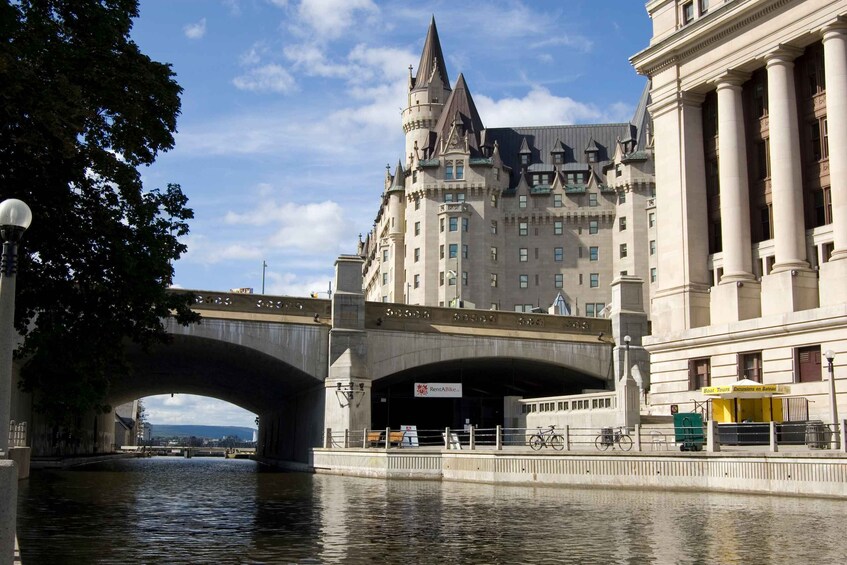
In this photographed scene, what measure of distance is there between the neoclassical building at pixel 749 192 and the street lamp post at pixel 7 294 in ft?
107

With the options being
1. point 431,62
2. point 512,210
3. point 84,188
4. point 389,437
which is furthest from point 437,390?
point 431,62

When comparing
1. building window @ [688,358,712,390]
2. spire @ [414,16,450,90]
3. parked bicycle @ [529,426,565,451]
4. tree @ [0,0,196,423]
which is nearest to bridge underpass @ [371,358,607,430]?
building window @ [688,358,712,390]

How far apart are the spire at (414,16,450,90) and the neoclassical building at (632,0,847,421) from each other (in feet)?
262

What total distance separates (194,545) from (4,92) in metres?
9.60

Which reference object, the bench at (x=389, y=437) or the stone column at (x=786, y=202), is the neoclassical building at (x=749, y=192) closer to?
the stone column at (x=786, y=202)

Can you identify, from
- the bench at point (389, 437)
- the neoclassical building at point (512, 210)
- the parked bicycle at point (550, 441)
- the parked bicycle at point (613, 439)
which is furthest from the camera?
the neoclassical building at point (512, 210)

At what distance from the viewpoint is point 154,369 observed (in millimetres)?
66562

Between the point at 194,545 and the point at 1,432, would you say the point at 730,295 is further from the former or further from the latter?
the point at 1,432

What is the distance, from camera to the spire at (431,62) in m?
130

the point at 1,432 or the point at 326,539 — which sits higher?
the point at 1,432

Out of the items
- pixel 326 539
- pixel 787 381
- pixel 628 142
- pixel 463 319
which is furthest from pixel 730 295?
pixel 628 142

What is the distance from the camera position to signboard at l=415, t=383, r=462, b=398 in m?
59.8

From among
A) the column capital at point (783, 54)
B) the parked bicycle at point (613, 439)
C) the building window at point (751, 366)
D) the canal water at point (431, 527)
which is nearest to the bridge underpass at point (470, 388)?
the building window at point (751, 366)

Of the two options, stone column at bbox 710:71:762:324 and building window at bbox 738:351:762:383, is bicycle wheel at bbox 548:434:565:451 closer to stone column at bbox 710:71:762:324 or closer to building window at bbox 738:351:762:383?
building window at bbox 738:351:762:383
